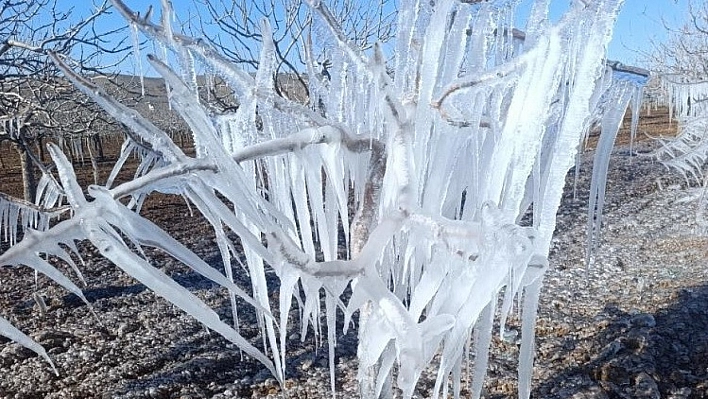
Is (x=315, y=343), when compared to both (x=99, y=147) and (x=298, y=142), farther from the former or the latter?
(x=99, y=147)

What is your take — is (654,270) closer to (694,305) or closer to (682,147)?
(694,305)

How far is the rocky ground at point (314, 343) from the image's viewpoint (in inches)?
171

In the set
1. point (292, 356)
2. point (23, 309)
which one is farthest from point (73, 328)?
point (292, 356)

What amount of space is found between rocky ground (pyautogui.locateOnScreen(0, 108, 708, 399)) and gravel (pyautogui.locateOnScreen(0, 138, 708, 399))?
0.01 metres

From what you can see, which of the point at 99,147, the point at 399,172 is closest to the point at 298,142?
the point at 399,172

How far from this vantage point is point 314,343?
525cm

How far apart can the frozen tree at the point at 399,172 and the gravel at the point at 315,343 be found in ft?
7.43

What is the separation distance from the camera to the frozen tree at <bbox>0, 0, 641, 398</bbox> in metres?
1.33

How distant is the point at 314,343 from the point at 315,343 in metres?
0.20

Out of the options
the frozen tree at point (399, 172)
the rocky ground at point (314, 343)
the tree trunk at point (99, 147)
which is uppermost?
the tree trunk at point (99, 147)

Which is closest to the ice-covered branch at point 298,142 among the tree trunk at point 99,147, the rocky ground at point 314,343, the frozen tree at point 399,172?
the frozen tree at point 399,172

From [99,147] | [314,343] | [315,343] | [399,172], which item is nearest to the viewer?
[399,172]

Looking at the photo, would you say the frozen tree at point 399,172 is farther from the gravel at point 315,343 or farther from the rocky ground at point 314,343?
the rocky ground at point 314,343

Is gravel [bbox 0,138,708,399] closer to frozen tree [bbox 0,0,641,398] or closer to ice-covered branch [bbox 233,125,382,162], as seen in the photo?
frozen tree [bbox 0,0,641,398]
